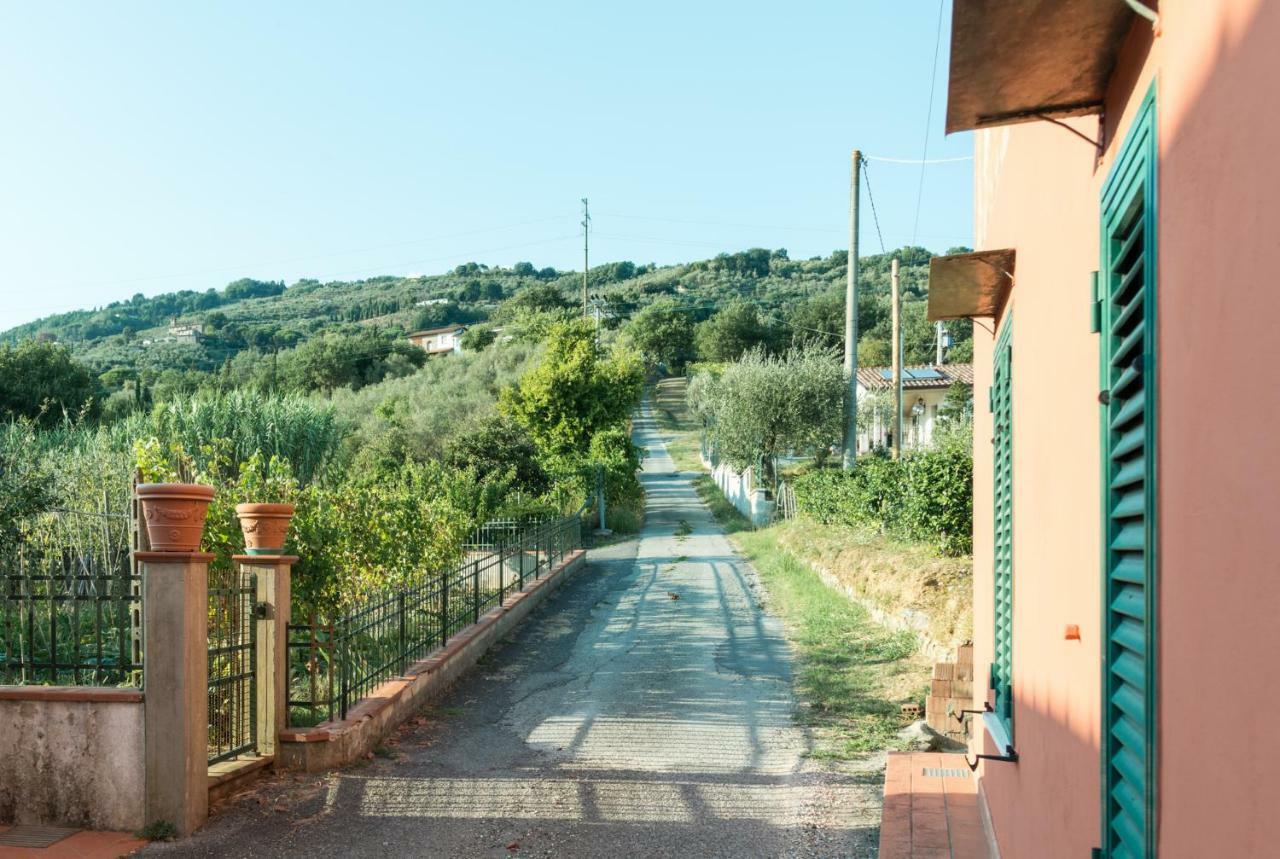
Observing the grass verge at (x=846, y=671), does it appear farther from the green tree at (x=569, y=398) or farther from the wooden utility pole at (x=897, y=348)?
the green tree at (x=569, y=398)

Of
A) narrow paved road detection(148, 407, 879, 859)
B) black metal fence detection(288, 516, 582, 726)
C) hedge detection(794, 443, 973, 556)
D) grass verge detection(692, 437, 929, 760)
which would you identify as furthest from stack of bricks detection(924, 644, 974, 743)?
hedge detection(794, 443, 973, 556)

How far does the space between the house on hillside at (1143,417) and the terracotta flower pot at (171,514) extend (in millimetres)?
4770

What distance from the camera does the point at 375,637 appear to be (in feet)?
31.6

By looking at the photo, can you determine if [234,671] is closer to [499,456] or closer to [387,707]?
[387,707]

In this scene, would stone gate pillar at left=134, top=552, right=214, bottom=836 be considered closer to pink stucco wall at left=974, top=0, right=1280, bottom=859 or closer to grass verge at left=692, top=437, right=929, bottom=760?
grass verge at left=692, top=437, right=929, bottom=760

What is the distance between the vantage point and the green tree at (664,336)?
3056 inches

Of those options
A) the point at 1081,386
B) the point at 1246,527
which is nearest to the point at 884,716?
the point at 1081,386

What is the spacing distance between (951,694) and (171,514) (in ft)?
19.9

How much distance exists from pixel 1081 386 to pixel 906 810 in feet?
13.5

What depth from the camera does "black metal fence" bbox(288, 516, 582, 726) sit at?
8.22 metres

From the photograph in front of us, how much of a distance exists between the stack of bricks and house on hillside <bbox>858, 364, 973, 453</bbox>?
30.8 meters

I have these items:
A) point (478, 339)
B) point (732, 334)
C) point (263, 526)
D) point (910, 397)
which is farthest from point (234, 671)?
point (732, 334)

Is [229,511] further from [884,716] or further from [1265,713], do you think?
[1265,713]

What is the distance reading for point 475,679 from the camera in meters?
11.6
